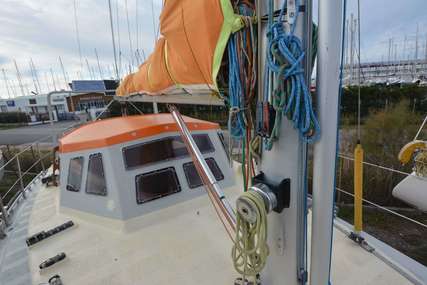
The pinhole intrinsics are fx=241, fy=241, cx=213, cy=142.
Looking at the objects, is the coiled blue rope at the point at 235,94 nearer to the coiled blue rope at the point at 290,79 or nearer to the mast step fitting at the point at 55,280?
the coiled blue rope at the point at 290,79

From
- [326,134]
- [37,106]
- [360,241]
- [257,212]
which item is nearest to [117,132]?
[257,212]

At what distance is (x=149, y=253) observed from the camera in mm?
2199

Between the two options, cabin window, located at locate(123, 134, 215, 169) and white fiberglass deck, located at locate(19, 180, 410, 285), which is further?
cabin window, located at locate(123, 134, 215, 169)

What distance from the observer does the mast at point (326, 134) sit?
2.60ft

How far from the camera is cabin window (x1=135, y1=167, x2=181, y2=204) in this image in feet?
8.89

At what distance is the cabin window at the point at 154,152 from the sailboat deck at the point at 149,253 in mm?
603

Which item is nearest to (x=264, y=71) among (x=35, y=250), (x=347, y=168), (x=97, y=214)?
(x=97, y=214)

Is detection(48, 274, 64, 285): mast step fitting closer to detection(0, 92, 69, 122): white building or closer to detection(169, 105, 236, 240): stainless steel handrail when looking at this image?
detection(169, 105, 236, 240): stainless steel handrail

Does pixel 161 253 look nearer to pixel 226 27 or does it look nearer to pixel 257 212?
pixel 257 212

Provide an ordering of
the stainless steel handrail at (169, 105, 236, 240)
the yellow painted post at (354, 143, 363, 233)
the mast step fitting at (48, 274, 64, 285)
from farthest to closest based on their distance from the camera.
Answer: the yellow painted post at (354, 143, 363, 233) → the mast step fitting at (48, 274, 64, 285) → the stainless steel handrail at (169, 105, 236, 240)

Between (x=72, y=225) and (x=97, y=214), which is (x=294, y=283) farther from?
(x=72, y=225)

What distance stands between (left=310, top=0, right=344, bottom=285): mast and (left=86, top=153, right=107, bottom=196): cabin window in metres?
2.39

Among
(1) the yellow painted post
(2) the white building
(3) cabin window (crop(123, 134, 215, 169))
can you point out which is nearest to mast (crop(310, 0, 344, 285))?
(1) the yellow painted post

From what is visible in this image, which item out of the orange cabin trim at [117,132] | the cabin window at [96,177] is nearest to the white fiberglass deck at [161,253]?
the cabin window at [96,177]
